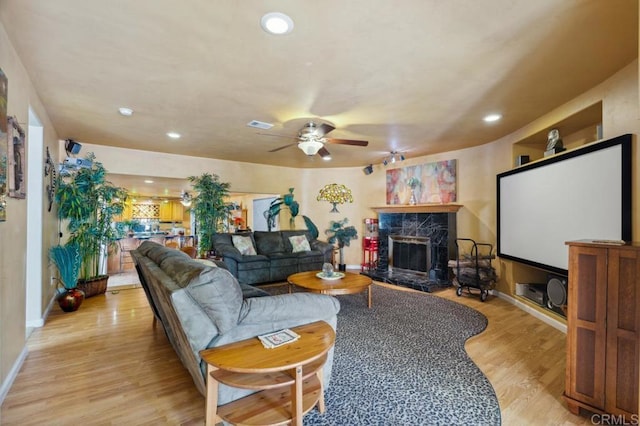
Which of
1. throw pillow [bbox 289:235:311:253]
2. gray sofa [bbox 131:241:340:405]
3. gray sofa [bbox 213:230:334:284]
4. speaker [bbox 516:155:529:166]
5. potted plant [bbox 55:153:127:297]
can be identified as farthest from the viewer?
throw pillow [bbox 289:235:311:253]

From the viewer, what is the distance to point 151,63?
89.9 inches

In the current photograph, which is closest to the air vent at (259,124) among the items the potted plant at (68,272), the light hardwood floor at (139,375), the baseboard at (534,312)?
the light hardwood floor at (139,375)

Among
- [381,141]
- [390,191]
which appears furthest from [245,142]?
[390,191]

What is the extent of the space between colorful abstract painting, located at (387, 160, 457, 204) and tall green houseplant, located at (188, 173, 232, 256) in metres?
3.72

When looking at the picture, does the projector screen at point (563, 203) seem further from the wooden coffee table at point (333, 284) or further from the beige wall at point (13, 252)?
the beige wall at point (13, 252)

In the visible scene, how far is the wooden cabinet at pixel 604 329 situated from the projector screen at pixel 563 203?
996mm

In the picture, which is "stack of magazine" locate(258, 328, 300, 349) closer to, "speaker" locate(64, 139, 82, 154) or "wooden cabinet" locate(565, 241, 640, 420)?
"wooden cabinet" locate(565, 241, 640, 420)

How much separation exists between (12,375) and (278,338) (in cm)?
231

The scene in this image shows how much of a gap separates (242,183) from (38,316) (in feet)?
13.1

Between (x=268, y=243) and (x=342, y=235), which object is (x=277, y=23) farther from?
(x=342, y=235)

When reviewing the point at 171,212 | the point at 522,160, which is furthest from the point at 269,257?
the point at 171,212

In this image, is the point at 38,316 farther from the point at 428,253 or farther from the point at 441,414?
the point at 428,253

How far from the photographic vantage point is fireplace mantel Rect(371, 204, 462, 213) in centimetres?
512

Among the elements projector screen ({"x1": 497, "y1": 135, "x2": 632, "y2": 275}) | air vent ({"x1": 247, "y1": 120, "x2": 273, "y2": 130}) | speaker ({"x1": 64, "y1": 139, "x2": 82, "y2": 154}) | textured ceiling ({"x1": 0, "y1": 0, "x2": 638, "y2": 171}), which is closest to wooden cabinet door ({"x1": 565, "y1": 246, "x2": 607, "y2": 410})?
projector screen ({"x1": 497, "y1": 135, "x2": 632, "y2": 275})
